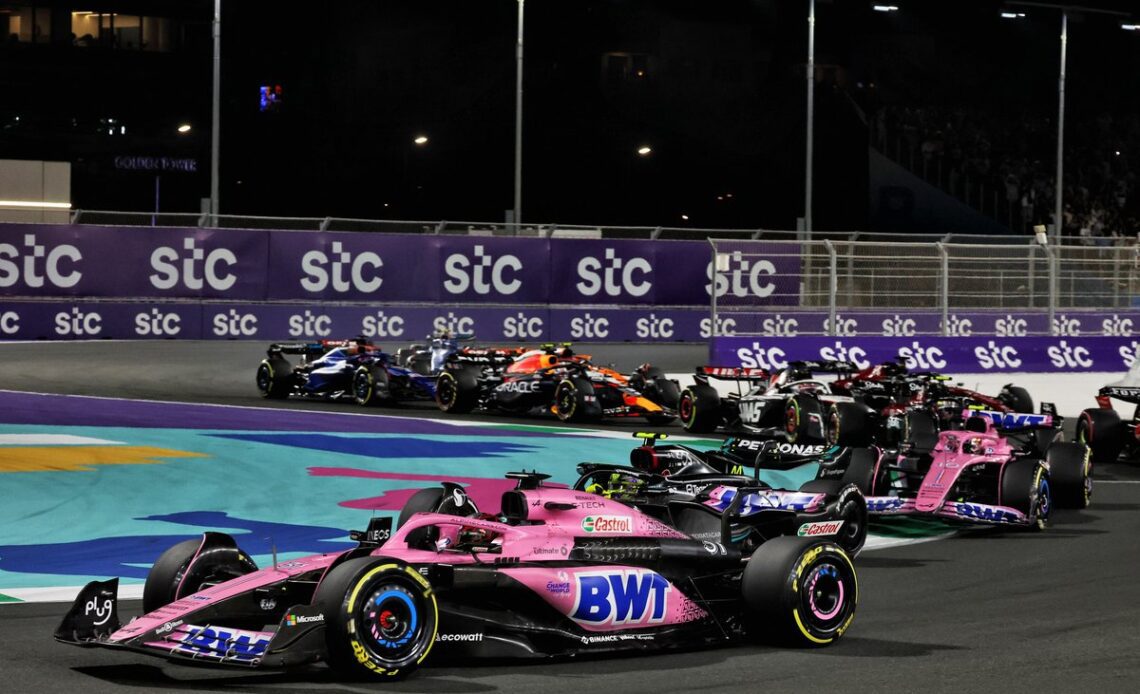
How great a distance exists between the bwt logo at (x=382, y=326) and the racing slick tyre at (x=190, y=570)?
2256 cm

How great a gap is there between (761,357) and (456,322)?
672cm

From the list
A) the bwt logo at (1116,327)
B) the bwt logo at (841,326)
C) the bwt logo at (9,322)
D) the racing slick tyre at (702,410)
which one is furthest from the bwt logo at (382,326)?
the bwt logo at (1116,327)

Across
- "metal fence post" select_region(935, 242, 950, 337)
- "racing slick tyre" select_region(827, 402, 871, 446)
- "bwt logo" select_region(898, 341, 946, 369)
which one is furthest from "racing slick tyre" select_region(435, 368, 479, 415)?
"metal fence post" select_region(935, 242, 950, 337)

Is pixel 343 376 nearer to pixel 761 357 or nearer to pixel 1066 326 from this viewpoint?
pixel 761 357

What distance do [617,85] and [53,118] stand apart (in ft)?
79.4

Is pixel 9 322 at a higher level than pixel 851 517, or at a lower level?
higher

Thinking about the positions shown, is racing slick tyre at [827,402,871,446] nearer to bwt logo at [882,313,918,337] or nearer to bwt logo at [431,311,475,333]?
bwt logo at [882,313,918,337]

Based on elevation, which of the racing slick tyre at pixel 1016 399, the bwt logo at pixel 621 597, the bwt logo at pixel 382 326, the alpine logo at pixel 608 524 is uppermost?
the bwt logo at pixel 382 326

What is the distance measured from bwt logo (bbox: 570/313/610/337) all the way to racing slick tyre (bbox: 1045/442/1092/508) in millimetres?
17672

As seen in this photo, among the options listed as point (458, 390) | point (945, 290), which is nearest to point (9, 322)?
point (458, 390)

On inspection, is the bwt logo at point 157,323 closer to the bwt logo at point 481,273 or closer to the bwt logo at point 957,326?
the bwt logo at point 481,273

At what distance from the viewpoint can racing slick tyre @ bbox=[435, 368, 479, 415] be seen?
24.1 meters

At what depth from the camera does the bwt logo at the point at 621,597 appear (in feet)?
28.1

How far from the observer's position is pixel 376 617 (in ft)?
24.9
